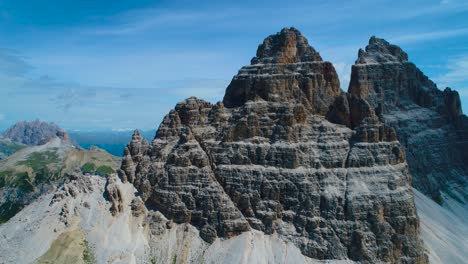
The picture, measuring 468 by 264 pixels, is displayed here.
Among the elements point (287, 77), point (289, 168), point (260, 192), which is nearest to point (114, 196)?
point (260, 192)

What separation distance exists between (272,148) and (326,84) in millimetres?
28458

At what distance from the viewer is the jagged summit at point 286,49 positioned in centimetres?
13050

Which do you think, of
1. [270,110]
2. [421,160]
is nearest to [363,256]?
[270,110]

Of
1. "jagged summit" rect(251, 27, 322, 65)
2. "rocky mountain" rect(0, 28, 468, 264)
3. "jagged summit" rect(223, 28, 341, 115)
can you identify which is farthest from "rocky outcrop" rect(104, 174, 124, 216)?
"jagged summit" rect(251, 27, 322, 65)

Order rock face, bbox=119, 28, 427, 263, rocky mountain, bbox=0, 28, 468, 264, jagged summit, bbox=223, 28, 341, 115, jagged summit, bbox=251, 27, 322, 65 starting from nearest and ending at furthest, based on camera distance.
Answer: rock face, bbox=119, 28, 427, 263
rocky mountain, bbox=0, 28, 468, 264
jagged summit, bbox=223, 28, 341, 115
jagged summit, bbox=251, 27, 322, 65

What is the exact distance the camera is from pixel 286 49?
430 ft

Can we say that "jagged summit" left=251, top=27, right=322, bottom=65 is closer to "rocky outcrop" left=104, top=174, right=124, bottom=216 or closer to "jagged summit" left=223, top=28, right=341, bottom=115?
A: "jagged summit" left=223, top=28, right=341, bottom=115

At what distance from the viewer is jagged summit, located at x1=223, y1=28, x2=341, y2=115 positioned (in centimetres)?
12569

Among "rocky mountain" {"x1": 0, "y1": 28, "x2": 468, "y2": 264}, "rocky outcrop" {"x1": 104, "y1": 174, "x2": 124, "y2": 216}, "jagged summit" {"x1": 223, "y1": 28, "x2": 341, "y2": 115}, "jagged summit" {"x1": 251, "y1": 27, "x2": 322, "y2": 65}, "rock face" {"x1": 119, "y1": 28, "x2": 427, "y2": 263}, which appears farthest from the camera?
"jagged summit" {"x1": 251, "y1": 27, "x2": 322, "y2": 65}

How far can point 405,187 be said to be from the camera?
113m

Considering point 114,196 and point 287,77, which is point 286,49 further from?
point 114,196

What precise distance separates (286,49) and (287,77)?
10.2m

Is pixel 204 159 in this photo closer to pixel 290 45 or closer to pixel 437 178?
pixel 290 45

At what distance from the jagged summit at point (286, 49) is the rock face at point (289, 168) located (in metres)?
0.34
